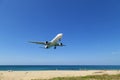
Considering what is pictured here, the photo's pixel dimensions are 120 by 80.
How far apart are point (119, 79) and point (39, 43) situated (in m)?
22.5

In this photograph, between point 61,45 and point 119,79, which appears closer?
point 119,79

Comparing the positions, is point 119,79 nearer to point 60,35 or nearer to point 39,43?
point 60,35

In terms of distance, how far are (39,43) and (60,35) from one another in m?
6.03

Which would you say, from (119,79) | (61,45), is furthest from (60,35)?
(119,79)

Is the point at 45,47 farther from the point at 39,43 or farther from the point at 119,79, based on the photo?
the point at 119,79

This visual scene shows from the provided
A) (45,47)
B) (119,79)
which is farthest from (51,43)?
(119,79)

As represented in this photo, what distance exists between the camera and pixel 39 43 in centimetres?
5181

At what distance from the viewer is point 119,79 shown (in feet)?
128

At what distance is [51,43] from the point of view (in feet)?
169

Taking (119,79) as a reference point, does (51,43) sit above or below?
above

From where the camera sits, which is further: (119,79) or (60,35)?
(60,35)

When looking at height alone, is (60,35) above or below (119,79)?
above

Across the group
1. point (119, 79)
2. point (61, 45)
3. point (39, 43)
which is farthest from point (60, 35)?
point (119, 79)

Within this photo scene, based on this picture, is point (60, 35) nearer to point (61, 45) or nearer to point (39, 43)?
point (61, 45)
